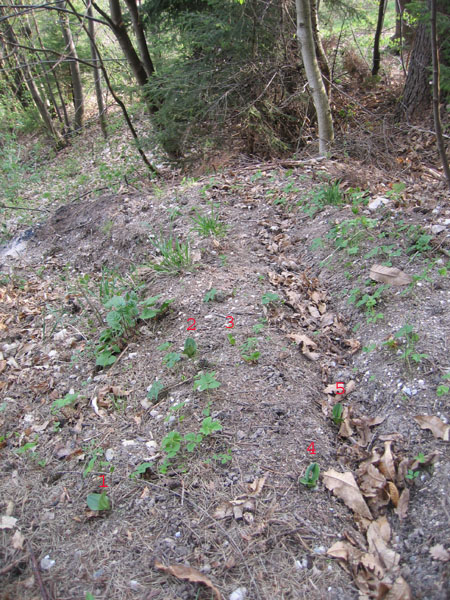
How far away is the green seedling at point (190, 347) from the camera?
277 centimetres

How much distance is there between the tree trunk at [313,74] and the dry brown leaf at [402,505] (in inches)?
178

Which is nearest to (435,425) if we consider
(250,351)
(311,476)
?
(311,476)

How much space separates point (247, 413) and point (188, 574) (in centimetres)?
88

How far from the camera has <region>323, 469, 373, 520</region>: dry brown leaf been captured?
1.97m

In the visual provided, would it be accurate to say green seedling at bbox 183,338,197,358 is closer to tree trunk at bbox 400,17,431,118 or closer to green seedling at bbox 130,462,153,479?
green seedling at bbox 130,462,153,479

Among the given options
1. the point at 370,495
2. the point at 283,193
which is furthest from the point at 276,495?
the point at 283,193

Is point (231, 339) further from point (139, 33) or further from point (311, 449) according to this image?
point (139, 33)

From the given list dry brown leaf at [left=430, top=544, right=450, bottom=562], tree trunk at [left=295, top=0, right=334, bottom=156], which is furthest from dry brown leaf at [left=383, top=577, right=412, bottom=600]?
tree trunk at [left=295, top=0, right=334, bottom=156]

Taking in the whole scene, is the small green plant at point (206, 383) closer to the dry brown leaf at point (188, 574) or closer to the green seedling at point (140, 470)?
the green seedling at point (140, 470)

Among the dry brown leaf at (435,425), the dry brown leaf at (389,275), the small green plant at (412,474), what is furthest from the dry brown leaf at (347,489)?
the dry brown leaf at (389,275)

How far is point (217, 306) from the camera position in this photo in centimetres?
325

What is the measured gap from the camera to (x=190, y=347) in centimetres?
278

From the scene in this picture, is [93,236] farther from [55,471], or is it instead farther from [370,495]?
[370,495]

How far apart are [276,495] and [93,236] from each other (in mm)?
A: 4309
